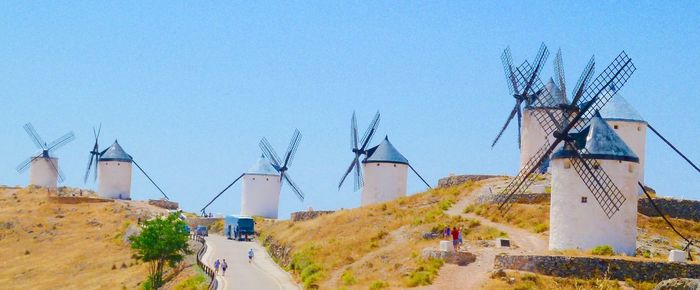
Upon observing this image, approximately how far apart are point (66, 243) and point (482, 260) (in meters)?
39.2

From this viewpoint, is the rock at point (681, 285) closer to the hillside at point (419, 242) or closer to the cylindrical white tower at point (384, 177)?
the hillside at point (419, 242)

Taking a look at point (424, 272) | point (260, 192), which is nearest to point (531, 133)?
point (424, 272)

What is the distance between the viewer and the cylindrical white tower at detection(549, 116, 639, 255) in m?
35.2

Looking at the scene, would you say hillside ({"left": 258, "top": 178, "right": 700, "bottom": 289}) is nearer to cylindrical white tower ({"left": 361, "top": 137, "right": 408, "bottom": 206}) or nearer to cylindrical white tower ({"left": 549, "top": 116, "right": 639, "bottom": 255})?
cylindrical white tower ({"left": 549, "top": 116, "right": 639, "bottom": 255})

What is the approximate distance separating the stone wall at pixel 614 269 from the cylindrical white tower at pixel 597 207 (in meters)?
3.53

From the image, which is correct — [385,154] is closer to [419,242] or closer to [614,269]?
[419,242]

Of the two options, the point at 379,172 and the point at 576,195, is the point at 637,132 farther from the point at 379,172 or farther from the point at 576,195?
the point at 379,172

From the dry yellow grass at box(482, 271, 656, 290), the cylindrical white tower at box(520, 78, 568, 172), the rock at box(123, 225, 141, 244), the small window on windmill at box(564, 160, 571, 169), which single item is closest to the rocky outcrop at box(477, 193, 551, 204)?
the cylindrical white tower at box(520, 78, 568, 172)

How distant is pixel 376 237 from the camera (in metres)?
45.1

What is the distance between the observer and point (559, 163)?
119ft

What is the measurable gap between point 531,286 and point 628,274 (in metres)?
3.17

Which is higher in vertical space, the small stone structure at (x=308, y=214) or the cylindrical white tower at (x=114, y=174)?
the cylindrical white tower at (x=114, y=174)

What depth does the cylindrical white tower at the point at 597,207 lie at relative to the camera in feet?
115

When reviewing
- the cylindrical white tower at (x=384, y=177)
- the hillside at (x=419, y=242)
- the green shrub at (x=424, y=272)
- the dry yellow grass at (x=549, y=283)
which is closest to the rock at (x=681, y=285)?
the hillside at (x=419, y=242)
